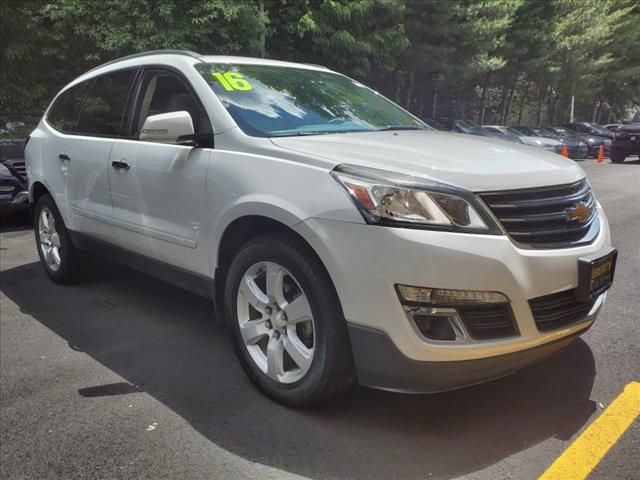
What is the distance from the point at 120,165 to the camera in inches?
147

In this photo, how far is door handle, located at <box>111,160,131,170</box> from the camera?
3.68m

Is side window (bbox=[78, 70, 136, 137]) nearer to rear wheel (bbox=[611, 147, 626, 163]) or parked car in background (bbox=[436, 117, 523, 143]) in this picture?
rear wheel (bbox=[611, 147, 626, 163])

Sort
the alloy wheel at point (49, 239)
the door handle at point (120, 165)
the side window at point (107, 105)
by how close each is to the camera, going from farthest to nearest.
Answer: the alloy wheel at point (49, 239) → the side window at point (107, 105) → the door handle at point (120, 165)

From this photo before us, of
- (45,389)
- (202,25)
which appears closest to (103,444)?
(45,389)

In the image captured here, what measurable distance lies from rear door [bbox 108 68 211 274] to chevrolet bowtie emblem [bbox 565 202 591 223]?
186 centimetres

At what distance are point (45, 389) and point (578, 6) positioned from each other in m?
28.2

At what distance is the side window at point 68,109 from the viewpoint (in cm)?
461

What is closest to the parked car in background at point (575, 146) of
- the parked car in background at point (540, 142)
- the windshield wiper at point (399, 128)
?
the parked car in background at point (540, 142)

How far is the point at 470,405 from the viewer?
276 centimetres

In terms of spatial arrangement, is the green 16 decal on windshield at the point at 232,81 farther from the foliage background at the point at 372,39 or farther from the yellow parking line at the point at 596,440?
the foliage background at the point at 372,39

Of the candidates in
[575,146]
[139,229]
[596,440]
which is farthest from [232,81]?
[575,146]

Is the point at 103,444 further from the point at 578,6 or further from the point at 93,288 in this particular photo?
the point at 578,6

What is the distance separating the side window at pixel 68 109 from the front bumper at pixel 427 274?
122 inches

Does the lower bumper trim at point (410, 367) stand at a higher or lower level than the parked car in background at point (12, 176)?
higher
